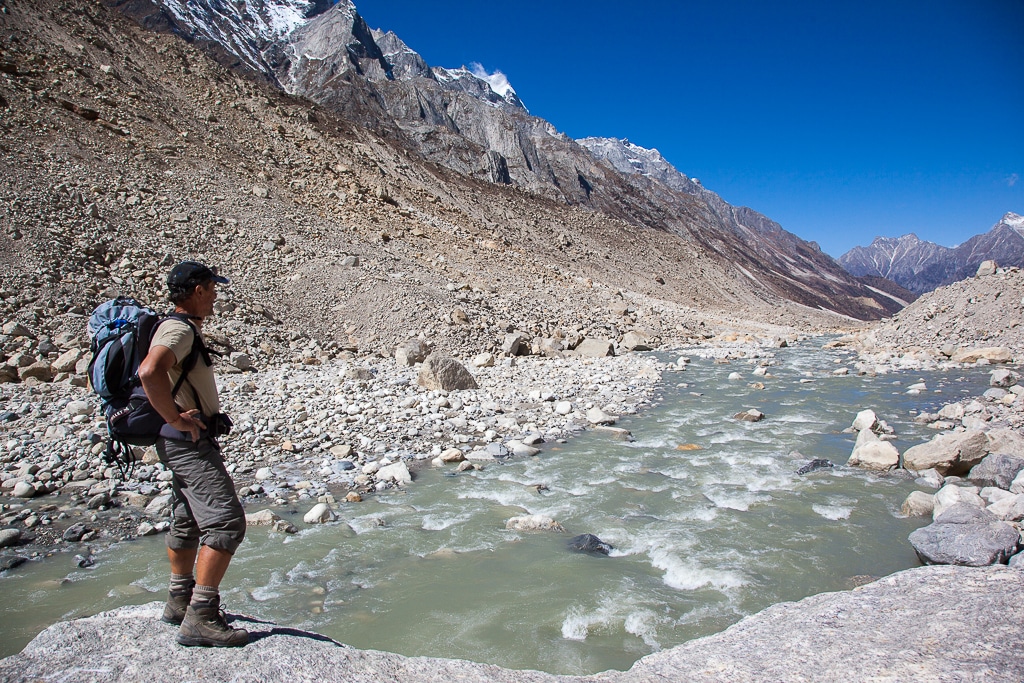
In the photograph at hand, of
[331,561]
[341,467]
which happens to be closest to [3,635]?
[331,561]

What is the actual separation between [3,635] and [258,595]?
1498 millimetres

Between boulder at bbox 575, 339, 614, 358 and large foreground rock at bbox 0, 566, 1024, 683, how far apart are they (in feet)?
44.4

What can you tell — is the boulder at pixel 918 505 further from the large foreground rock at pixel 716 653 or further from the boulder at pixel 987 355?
the boulder at pixel 987 355

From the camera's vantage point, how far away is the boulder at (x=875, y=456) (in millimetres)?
6836

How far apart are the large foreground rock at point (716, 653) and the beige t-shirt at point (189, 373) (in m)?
1.22

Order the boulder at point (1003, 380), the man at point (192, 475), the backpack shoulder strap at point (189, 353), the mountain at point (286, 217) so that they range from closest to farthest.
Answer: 1. the man at point (192, 475)
2. the backpack shoulder strap at point (189, 353)
3. the boulder at point (1003, 380)
4. the mountain at point (286, 217)

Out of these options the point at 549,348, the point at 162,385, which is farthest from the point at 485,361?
the point at 162,385

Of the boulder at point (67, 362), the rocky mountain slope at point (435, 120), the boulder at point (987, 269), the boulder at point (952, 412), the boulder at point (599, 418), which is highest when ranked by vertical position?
the rocky mountain slope at point (435, 120)

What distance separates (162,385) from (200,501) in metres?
0.64

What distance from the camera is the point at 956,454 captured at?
6.29 metres

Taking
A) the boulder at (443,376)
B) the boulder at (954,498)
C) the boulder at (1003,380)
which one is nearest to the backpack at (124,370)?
the boulder at (954,498)

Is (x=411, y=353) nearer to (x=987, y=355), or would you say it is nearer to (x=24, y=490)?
(x=24, y=490)

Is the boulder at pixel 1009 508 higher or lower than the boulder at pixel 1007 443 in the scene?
lower

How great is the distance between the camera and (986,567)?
384 cm
